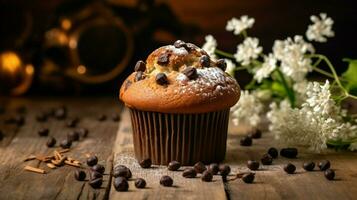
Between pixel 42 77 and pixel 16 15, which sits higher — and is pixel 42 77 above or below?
below

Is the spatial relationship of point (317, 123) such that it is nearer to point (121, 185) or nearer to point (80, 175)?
point (121, 185)

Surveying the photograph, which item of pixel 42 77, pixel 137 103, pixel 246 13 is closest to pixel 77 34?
pixel 42 77

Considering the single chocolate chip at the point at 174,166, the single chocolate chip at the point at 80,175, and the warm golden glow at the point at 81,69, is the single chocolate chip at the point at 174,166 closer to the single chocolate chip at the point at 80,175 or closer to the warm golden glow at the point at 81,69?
the single chocolate chip at the point at 80,175

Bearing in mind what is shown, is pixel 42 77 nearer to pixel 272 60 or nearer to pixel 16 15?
pixel 16 15

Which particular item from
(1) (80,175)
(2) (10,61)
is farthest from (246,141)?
(2) (10,61)

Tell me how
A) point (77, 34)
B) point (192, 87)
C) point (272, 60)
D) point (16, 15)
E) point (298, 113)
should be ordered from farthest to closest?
point (16, 15), point (77, 34), point (272, 60), point (298, 113), point (192, 87)

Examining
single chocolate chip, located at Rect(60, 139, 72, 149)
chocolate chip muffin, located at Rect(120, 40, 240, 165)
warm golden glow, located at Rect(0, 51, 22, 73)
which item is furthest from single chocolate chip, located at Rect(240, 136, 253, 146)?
warm golden glow, located at Rect(0, 51, 22, 73)
